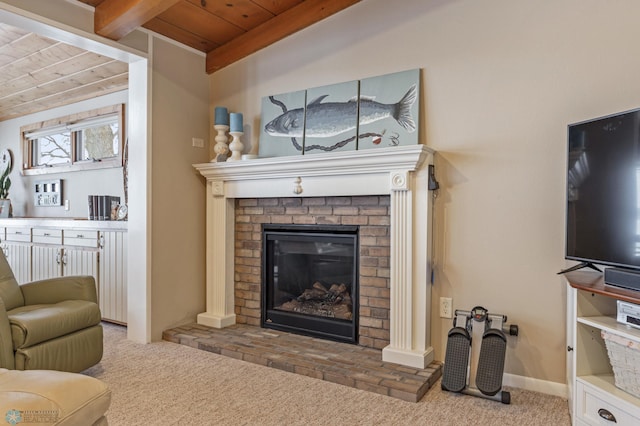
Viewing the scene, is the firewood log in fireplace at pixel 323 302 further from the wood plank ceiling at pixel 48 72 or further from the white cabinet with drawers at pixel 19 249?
the white cabinet with drawers at pixel 19 249

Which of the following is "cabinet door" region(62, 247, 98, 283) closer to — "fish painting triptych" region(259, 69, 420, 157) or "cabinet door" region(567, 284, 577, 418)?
"fish painting triptych" region(259, 69, 420, 157)

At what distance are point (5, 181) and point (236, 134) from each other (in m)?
3.83

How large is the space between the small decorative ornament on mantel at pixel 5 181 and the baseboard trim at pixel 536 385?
5604mm

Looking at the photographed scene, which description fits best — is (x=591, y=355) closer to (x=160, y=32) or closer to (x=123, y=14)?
(x=123, y=14)

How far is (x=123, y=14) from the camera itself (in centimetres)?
259

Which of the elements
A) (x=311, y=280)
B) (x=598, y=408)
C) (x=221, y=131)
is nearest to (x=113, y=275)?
(x=221, y=131)

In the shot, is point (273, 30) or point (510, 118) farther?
point (273, 30)

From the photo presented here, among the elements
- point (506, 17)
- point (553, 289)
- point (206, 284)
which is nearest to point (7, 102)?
point (206, 284)

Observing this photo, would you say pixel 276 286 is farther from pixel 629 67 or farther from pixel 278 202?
pixel 629 67

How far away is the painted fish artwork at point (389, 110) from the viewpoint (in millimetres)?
2713

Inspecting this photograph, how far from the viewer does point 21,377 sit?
56.3 inches

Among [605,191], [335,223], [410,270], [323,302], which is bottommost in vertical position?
[323,302]

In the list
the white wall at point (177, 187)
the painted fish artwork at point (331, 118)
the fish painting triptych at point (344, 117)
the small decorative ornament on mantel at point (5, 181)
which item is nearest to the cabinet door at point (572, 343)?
the fish painting triptych at point (344, 117)

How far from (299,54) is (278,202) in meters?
1.15
